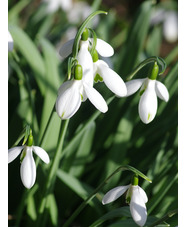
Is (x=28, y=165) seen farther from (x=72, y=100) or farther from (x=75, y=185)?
(x=75, y=185)

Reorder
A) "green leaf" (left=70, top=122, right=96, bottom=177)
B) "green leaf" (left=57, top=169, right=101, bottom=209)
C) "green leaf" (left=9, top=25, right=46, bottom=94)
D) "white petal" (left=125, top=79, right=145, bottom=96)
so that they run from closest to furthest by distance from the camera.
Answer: "white petal" (left=125, top=79, right=145, bottom=96) < "green leaf" (left=57, top=169, right=101, bottom=209) < "green leaf" (left=70, top=122, right=96, bottom=177) < "green leaf" (left=9, top=25, right=46, bottom=94)

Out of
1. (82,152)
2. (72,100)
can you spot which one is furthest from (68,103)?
(82,152)

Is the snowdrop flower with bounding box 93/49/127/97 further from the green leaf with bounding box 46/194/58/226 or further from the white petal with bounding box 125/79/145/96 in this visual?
the green leaf with bounding box 46/194/58/226

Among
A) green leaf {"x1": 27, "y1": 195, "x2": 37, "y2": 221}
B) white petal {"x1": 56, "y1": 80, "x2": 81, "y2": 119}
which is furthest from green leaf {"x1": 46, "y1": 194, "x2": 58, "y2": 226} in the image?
white petal {"x1": 56, "y1": 80, "x2": 81, "y2": 119}

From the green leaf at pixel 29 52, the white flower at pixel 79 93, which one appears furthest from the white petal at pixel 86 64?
the green leaf at pixel 29 52
